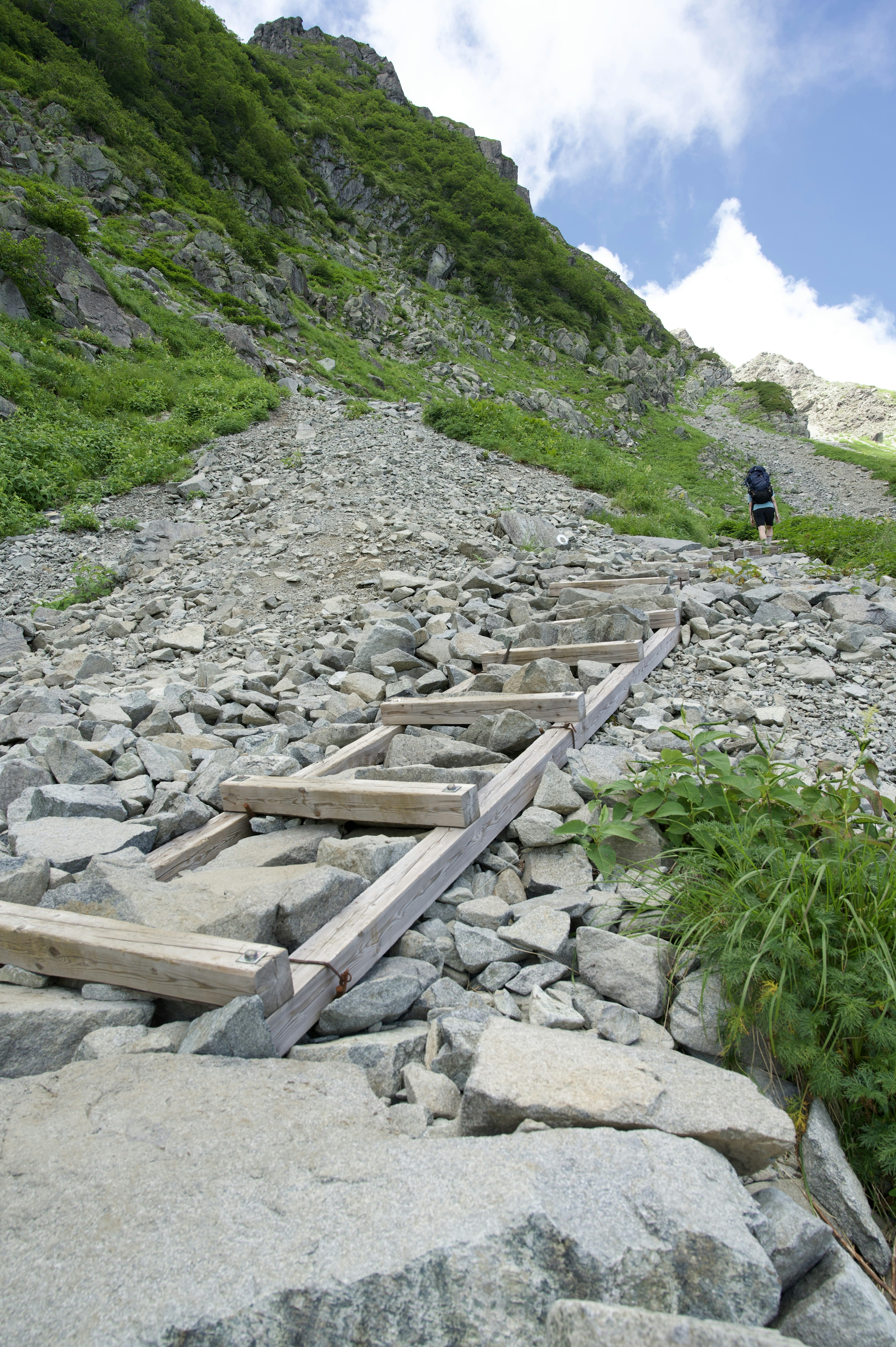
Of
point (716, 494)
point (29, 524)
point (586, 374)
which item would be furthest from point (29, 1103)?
point (586, 374)

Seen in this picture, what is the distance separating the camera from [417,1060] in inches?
95.6

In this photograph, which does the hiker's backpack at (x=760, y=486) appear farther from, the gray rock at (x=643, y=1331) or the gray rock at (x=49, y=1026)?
the gray rock at (x=643, y=1331)

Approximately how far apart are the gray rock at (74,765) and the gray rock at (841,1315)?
457cm

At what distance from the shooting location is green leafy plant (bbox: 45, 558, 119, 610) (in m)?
9.55

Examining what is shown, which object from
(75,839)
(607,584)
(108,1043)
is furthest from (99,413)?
(108,1043)

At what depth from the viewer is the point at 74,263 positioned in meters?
19.8

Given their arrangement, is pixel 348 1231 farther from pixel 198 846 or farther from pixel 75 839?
pixel 75 839

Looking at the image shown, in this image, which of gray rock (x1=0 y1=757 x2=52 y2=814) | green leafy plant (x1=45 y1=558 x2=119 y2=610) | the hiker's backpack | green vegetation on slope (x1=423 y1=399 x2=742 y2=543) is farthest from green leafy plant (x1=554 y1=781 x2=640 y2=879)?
the hiker's backpack

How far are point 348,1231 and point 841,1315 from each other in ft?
3.56

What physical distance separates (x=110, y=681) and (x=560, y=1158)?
6.77 meters

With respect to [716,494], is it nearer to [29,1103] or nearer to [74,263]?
[74,263]

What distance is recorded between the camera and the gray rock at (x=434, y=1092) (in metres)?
2.16

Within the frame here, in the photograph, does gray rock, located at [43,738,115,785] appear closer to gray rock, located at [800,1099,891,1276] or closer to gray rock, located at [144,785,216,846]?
gray rock, located at [144,785,216,846]

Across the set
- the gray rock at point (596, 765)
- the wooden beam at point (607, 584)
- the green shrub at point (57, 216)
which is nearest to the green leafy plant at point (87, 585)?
the wooden beam at point (607, 584)
